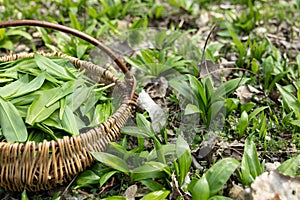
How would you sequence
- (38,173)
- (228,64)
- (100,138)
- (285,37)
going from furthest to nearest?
(285,37) → (228,64) → (100,138) → (38,173)

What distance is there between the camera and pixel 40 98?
2.50m

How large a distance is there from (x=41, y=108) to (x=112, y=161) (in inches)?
19.2

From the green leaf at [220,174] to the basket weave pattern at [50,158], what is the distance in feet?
1.97

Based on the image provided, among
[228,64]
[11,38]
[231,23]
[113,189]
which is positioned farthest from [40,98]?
[231,23]

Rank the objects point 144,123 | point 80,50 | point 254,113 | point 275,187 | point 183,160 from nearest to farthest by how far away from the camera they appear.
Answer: point 275,187 < point 183,160 < point 144,123 < point 254,113 < point 80,50

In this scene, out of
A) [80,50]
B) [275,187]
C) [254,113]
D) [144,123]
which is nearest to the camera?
[275,187]

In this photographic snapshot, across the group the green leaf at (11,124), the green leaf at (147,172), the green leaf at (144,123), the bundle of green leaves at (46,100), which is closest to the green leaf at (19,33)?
the bundle of green leaves at (46,100)

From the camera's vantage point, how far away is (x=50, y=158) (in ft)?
7.35

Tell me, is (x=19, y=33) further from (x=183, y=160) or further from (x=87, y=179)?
(x=183, y=160)

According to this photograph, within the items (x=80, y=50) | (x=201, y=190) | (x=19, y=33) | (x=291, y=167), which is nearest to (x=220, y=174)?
(x=201, y=190)

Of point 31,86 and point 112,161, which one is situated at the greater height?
point 31,86

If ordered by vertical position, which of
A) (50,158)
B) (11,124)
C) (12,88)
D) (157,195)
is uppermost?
(12,88)

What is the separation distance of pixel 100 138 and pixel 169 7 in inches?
86.1

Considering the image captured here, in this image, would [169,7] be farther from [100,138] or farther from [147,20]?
[100,138]
